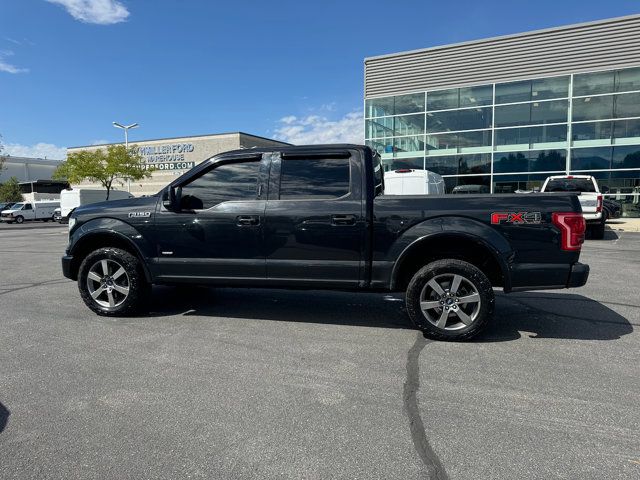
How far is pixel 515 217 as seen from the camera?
4.16m

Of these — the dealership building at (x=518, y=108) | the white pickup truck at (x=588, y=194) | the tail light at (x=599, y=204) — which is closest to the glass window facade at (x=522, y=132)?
the dealership building at (x=518, y=108)

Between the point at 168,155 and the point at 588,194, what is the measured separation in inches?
1945

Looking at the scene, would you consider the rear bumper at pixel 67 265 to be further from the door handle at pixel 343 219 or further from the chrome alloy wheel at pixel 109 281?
the door handle at pixel 343 219

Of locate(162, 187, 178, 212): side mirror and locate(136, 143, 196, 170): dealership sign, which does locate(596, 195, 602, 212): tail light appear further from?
locate(136, 143, 196, 170): dealership sign

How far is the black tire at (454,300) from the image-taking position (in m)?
4.21

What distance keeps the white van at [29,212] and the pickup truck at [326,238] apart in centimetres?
3989

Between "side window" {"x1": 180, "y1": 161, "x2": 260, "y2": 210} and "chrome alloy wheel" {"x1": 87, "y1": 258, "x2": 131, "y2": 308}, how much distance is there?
1212mm

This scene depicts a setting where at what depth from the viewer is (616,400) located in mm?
3076

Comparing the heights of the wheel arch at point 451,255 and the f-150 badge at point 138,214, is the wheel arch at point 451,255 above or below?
below

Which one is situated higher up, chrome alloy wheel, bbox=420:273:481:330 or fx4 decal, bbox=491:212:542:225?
fx4 decal, bbox=491:212:542:225

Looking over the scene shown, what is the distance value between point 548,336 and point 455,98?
23.8 metres

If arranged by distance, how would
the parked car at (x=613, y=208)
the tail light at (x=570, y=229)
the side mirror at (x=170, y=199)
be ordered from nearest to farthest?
1. the tail light at (x=570, y=229)
2. the side mirror at (x=170, y=199)
3. the parked car at (x=613, y=208)

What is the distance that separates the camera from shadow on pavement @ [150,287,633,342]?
4.73 metres

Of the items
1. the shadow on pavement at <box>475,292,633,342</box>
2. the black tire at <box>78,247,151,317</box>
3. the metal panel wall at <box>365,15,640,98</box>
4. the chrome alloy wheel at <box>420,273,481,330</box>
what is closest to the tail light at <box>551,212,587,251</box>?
Result: the chrome alloy wheel at <box>420,273,481,330</box>
